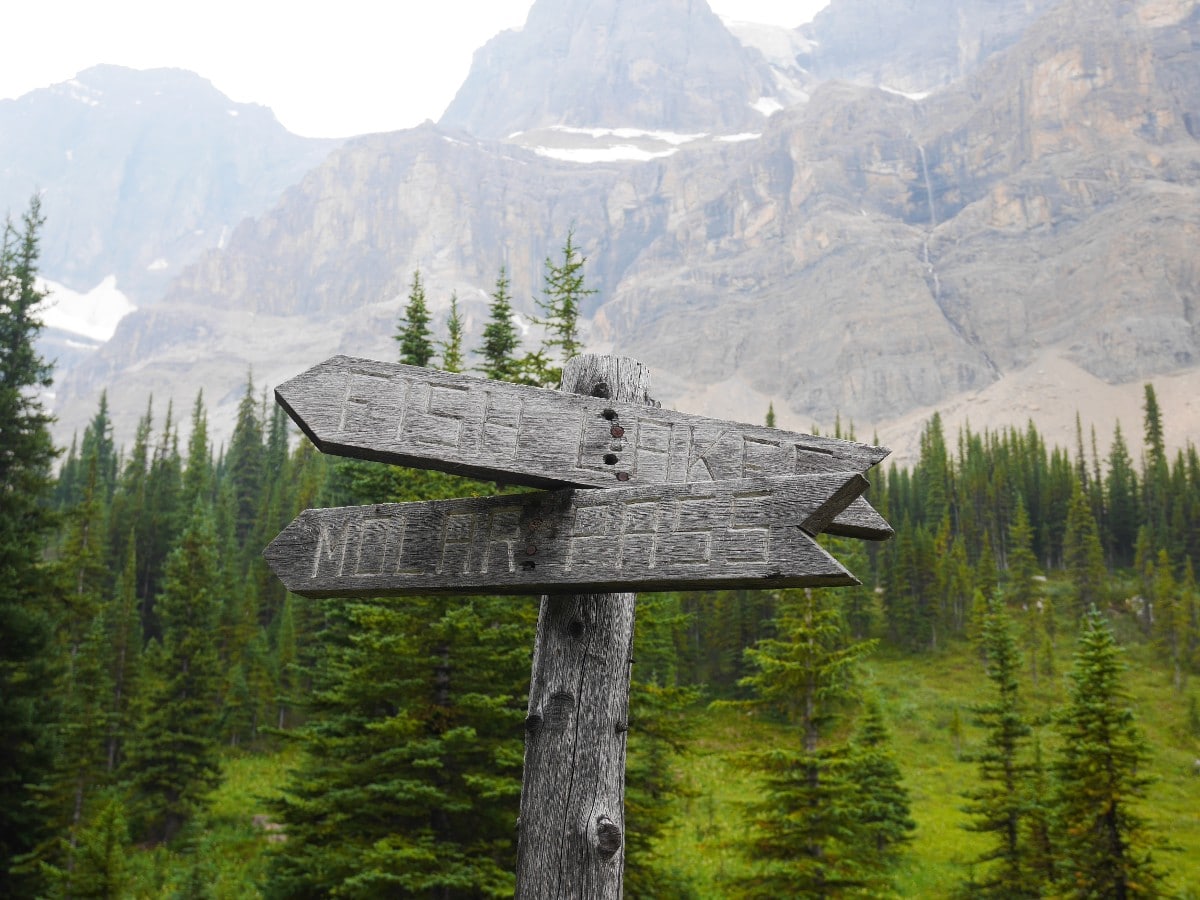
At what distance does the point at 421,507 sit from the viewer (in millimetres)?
3611

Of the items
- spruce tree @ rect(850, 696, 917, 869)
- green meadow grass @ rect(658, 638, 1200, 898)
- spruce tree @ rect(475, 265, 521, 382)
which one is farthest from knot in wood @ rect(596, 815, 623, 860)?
spruce tree @ rect(850, 696, 917, 869)

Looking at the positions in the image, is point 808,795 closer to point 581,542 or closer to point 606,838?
point 606,838

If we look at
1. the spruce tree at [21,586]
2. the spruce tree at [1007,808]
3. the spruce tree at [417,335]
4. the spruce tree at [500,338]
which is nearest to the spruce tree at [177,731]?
the spruce tree at [21,586]

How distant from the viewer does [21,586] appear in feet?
56.4

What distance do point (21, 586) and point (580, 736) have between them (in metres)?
17.5

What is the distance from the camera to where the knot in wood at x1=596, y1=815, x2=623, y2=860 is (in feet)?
11.9

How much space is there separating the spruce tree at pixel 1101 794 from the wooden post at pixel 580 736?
14408mm

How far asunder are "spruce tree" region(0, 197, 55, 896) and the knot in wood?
16111 millimetres

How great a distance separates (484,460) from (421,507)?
16.9 inches

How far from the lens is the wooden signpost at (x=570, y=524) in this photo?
3.03m

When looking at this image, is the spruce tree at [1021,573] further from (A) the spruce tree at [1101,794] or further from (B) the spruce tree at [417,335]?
(B) the spruce tree at [417,335]

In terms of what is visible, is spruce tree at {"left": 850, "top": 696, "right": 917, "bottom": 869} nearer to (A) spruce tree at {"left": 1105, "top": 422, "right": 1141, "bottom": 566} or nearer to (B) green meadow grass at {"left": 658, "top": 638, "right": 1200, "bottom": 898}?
(B) green meadow grass at {"left": 658, "top": 638, "right": 1200, "bottom": 898}

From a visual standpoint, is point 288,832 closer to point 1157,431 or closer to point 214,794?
point 214,794

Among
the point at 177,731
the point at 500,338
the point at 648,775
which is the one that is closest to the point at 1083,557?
the point at 500,338
